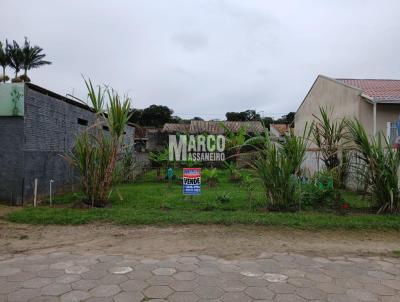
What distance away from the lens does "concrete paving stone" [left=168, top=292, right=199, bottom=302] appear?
3211mm

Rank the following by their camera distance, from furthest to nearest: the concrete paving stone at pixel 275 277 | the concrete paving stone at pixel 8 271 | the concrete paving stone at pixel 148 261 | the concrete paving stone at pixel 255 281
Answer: the concrete paving stone at pixel 148 261
the concrete paving stone at pixel 8 271
the concrete paving stone at pixel 275 277
the concrete paving stone at pixel 255 281

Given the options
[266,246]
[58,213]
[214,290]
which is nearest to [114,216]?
[58,213]

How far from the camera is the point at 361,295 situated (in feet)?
11.0

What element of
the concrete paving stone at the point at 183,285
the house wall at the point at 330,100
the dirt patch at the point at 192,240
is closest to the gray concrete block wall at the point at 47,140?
the dirt patch at the point at 192,240

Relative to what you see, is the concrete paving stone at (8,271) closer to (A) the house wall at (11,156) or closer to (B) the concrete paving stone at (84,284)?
(B) the concrete paving stone at (84,284)

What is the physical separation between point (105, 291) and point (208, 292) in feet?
3.46

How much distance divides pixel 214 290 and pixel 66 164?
830 cm

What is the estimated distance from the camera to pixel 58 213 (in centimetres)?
688

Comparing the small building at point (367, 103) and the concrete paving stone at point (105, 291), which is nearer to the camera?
the concrete paving stone at point (105, 291)

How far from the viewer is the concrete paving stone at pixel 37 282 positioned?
3514 mm

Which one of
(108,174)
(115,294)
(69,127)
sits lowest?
(115,294)

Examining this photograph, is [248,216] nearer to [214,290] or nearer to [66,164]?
[214,290]

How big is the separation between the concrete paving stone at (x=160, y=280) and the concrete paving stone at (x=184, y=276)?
9cm

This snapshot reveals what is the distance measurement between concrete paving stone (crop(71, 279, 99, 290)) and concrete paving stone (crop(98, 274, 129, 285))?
0.25 ft
